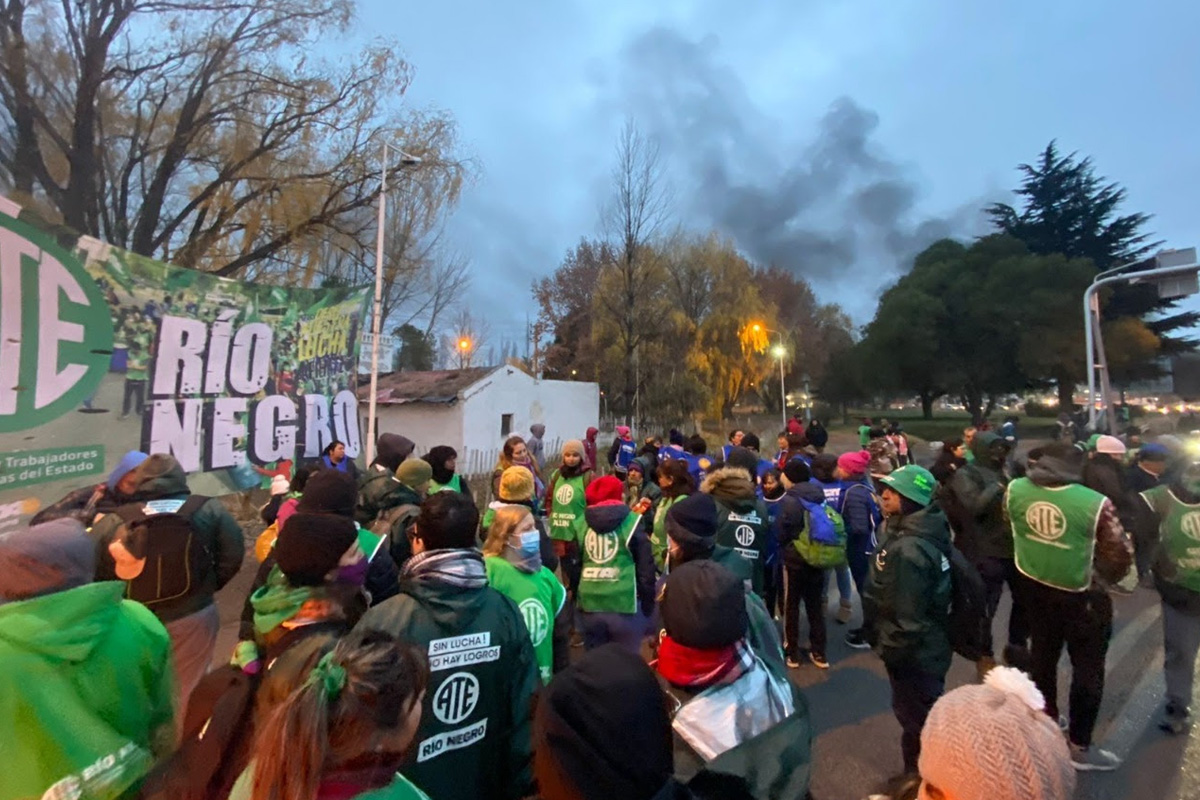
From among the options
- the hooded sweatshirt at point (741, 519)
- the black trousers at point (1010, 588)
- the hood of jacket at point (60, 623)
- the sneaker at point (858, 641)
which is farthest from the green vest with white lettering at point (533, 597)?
the sneaker at point (858, 641)

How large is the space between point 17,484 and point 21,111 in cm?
907

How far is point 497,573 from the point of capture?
3.09 meters

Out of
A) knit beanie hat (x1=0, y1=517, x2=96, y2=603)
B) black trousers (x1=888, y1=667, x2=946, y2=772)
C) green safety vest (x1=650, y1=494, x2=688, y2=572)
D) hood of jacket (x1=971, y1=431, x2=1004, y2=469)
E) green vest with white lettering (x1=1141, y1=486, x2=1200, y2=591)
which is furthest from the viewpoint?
hood of jacket (x1=971, y1=431, x2=1004, y2=469)

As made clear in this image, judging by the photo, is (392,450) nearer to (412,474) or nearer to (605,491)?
(412,474)

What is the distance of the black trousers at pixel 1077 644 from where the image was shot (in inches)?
150

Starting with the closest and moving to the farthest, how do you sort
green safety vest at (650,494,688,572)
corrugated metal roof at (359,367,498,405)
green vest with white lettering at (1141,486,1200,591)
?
1. green vest with white lettering at (1141,486,1200,591)
2. green safety vest at (650,494,688,572)
3. corrugated metal roof at (359,367,498,405)

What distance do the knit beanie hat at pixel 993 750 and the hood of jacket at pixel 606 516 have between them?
295 centimetres

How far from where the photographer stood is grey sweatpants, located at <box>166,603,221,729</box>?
11.4 ft

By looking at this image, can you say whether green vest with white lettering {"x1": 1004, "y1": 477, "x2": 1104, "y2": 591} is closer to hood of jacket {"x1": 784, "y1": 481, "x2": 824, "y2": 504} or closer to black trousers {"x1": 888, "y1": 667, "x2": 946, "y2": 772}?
→ black trousers {"x1": 888, "y1": 667, "x2": 946, "y2": 772}

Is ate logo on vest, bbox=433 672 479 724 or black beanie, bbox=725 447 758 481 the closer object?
ate logo on vest, bbox=433 672 479 724

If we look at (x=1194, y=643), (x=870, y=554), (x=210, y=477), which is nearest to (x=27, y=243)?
(x=210, y=477)

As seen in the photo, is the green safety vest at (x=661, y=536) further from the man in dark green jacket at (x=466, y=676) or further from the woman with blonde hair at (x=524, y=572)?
the man in dark green jacket at (x=466, y=676)

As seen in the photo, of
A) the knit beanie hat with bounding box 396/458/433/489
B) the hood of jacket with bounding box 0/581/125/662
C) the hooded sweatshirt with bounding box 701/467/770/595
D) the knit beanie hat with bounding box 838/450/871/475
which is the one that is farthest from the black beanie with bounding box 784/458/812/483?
the hood of jacket with bounding box 0/581/125/662

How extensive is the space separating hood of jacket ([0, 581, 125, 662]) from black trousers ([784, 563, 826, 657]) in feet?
15.9
